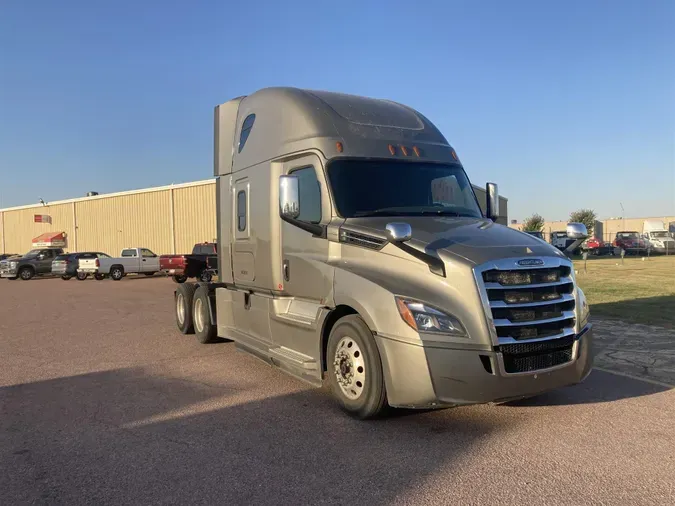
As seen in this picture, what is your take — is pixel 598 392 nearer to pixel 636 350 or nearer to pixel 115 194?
pixel 636 350

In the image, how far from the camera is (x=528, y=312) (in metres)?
4.79

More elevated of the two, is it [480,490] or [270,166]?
[270,166]

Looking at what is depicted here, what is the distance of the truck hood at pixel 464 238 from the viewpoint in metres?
4.83

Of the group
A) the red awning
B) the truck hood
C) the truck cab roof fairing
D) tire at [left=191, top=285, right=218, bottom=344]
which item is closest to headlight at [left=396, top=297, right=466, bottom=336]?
the truck hood

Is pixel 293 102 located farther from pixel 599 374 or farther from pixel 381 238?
pixel 599 374

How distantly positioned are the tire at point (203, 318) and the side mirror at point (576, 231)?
5641mm

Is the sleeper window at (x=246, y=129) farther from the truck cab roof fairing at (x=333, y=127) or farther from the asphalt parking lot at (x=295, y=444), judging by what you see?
the asphalt parking lot at (x=295, y=444)

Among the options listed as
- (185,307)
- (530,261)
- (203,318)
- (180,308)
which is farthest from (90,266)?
(530,261)

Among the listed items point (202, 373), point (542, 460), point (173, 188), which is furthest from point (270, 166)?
point (173, 188)

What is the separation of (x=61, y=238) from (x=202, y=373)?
4915cm

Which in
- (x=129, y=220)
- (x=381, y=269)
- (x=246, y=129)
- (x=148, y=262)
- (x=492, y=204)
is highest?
(x=129, y=220)

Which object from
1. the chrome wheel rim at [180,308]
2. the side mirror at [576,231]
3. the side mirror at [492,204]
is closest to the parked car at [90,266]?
the chrome wheel rim at [180,308]

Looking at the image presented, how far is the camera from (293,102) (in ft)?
21.6

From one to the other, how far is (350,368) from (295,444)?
0.98m
